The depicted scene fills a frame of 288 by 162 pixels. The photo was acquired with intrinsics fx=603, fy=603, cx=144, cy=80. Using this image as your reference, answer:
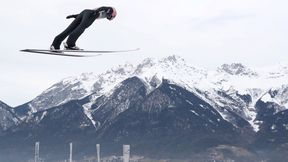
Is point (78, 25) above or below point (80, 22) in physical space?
below

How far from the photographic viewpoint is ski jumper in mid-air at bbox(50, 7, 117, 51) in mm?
29703

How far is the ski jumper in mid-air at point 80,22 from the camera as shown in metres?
29.7

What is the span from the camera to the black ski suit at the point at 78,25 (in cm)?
2969

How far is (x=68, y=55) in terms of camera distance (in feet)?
105

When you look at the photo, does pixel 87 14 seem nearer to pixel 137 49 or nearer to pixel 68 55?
pixel 68 55

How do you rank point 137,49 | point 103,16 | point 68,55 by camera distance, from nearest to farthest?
1. point 103,16
2. point 68,55
3. point 137,49

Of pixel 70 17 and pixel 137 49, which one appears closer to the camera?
pixel 70 17

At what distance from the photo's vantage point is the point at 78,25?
30109 millimetres

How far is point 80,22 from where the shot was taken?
30.2 metres

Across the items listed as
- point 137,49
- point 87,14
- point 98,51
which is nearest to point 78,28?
point 87,14

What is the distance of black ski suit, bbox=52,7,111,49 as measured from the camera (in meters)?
29.7

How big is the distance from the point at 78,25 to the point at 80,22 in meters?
0.20

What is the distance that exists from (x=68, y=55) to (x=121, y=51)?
313 cm

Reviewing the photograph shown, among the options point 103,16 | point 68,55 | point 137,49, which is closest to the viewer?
point 103,16
